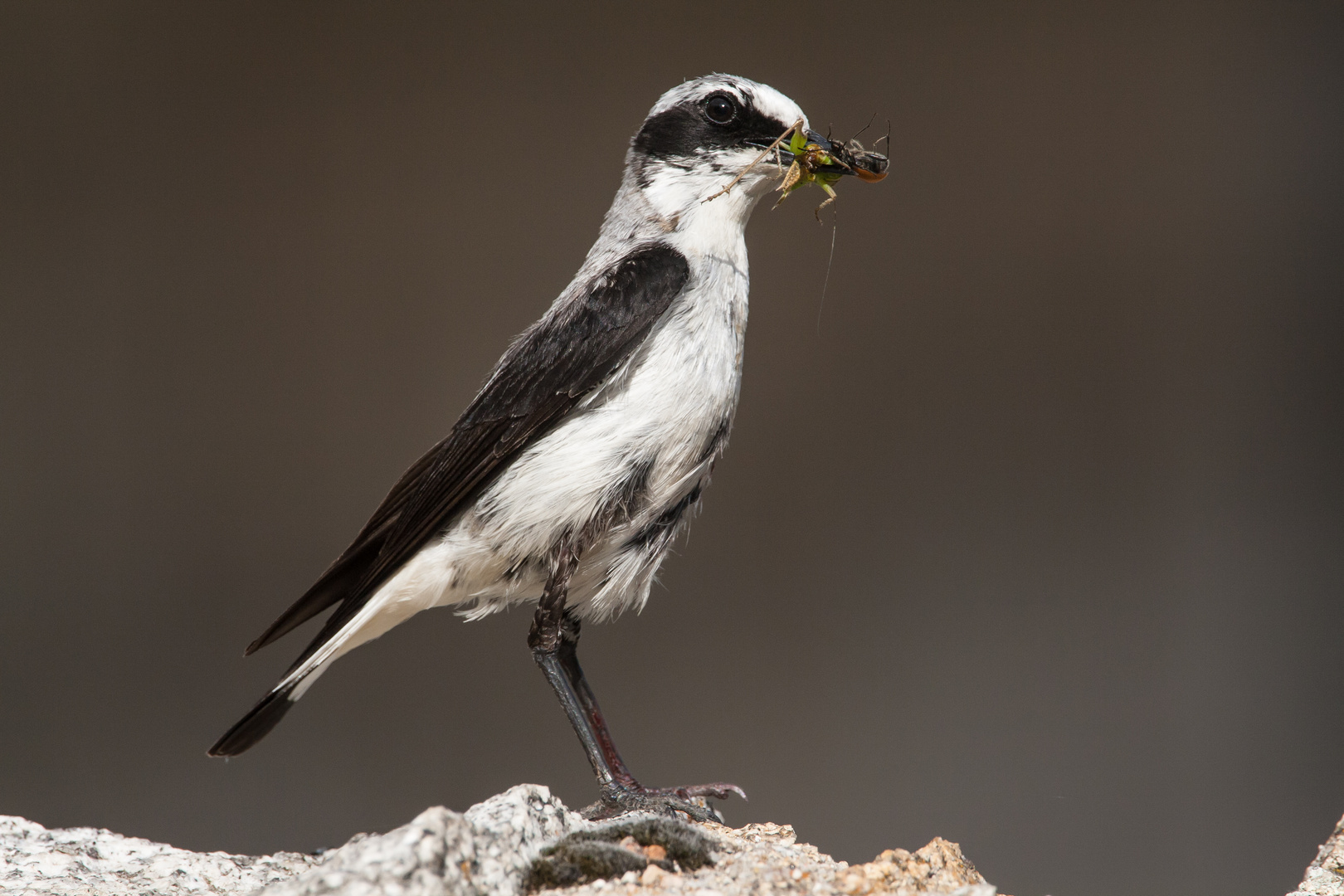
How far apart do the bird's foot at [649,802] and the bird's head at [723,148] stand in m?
1.38

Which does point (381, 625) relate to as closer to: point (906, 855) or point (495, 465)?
point (495, 465)

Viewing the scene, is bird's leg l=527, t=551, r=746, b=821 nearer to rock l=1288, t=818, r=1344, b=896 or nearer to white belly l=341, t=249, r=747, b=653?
white belly l=341, t=249, r=747, b=653

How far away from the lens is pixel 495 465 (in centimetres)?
240

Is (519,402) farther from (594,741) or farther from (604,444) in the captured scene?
(594,741)

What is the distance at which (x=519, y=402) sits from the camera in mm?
2381

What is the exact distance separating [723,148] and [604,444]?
2.71ft

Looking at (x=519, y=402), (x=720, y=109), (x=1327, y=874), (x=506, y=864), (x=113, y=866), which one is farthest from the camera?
(x=720, y=109)

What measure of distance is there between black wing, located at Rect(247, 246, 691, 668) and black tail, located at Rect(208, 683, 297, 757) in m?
0.11

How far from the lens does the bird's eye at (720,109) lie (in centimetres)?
251

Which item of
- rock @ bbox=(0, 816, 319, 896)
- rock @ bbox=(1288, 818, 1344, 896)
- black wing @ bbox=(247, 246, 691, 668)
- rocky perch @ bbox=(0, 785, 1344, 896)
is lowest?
rock @ bbox=(1288, 818, 1344, 896)

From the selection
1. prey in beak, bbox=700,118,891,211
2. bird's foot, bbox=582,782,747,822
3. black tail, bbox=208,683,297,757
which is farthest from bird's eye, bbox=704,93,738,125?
black tail, bbox=208,683,297,757

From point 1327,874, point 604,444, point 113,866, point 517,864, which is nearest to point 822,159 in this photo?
point 604,444

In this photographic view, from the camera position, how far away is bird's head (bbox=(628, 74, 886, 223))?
8.11 feet

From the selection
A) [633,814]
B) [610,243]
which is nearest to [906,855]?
[633,814]
